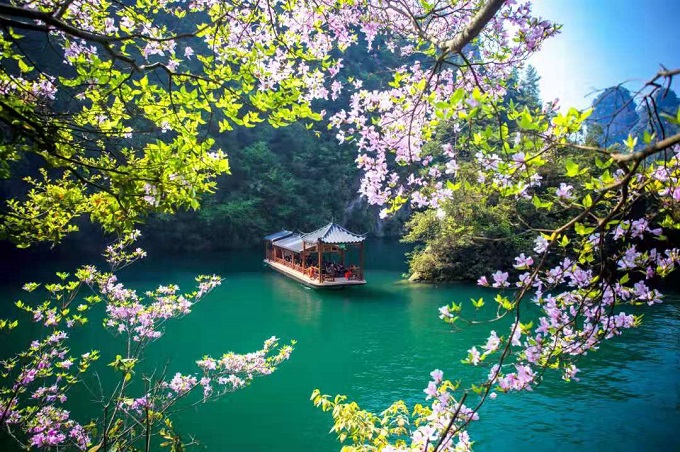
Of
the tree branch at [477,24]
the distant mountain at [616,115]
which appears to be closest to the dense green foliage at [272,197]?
the tree branch at [477,24]

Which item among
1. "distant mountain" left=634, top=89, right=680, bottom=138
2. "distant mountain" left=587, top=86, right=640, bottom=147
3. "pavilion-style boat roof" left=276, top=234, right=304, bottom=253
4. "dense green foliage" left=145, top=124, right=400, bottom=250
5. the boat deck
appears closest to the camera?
"distant mountain" left=634, top=89, right=680, bottom=138

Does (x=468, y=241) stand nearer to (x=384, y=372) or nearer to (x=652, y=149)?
(x=384, y=372)

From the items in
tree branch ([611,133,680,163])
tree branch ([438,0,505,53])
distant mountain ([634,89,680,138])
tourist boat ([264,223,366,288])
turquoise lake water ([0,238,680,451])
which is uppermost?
tree branch ([438,0,505,53])

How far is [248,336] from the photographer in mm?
9148

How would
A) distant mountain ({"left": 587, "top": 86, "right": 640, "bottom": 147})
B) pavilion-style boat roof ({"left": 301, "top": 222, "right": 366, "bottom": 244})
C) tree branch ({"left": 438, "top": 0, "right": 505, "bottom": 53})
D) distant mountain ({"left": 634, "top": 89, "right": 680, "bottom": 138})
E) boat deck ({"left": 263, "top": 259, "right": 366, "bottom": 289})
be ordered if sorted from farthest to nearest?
pavilion-style boat roof ({"left": 301, "top": 222, "right": 366, "bottom": 244}) → boat deck ({"left": 263, "top": 259, "right": 366, "bottom": 289}) → tree branch ({"left": 438, "top": 0, "right": 505, "bottom": 53}) → distant mountain ({"left": 587, "top": 86, "right": 640, "bottom": 147}) → distant mountain ({"left": 634, "top": 89, "right": 680, "bottom": 138})

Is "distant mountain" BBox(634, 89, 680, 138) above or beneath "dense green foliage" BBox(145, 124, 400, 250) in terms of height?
beneath

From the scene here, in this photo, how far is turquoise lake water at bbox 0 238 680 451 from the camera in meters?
5.39

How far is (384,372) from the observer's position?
7371mm

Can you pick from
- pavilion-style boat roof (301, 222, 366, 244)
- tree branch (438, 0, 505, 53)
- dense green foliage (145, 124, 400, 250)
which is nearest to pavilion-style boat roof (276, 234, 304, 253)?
pavilion-style boat roof (301, 222, 366, 244)

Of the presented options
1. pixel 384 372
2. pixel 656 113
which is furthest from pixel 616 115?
pixel 384 372

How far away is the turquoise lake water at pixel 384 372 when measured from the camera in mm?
5395

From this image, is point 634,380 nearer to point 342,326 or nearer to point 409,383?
point 409,383

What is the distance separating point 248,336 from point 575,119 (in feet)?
28.0

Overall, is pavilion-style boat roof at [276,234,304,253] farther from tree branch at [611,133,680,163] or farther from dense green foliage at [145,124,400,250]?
tree branch at [611,133,680,163]
